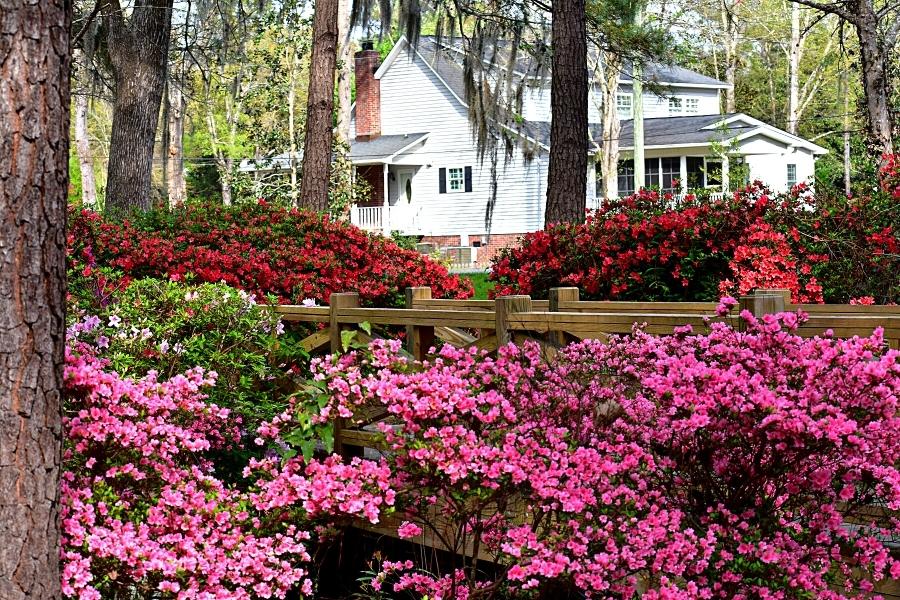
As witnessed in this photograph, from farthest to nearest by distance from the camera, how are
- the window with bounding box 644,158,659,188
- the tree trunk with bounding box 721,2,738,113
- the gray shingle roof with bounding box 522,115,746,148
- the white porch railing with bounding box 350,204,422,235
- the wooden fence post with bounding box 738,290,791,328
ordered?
the tree trunk with bounding box 721,2,738,113 < the window with bounding box 644,158,659,188 < the white porch railing with bounding box 350,204,422,235 < the gray shingle roof with bounding box 522,115,746,148 < the wooden fence post with bounding box 738,290,791,328

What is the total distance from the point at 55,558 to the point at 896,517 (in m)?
3.10

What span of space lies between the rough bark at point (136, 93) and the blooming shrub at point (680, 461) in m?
9.83

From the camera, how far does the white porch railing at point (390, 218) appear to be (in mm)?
34969

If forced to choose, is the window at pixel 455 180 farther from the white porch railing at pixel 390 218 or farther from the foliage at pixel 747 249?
the foliage at pixel 747 249

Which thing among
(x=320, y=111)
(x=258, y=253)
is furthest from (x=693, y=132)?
(x=258, y=253)

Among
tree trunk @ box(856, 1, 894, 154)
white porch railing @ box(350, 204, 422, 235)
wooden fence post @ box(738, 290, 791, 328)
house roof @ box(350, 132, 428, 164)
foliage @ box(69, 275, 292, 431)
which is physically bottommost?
foliage @ box(69, 275, 292, 431)

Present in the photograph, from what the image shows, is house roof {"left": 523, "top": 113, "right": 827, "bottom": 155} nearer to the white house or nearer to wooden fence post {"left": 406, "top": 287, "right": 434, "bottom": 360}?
the white house

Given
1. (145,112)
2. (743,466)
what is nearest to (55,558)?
(743,466)

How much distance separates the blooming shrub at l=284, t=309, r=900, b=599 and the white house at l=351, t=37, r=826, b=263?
98.2 feet

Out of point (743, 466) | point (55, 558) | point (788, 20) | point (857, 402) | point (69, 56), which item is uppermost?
point (788, 20)

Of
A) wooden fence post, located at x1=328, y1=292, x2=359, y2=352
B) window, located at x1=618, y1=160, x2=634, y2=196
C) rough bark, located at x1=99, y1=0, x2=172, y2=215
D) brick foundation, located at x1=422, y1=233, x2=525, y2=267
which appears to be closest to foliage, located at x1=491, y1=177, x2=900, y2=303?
wooden fence post, located at x1=328, y1=292, x2=359, y2=352

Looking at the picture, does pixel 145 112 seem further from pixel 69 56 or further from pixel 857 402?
pixel 857 402

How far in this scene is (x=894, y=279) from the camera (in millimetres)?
8273

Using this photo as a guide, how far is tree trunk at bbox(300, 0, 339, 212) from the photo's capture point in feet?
48.4
